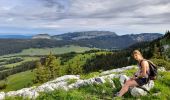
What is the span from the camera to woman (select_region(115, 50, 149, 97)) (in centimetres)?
2184

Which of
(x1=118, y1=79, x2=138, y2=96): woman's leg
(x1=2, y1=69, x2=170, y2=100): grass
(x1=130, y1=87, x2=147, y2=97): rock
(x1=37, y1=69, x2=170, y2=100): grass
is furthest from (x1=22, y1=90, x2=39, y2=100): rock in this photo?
(x1=130, y1=87, x2=147, y2=97): rock

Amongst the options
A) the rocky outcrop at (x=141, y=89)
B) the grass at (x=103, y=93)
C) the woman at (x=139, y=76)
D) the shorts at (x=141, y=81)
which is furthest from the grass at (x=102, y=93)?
the shorts at (x=141, y=81)

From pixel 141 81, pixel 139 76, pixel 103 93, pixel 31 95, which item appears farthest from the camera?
pixel 103 93

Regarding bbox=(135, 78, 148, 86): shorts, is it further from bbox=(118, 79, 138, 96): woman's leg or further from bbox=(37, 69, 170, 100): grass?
bbox=(37, 69, 170, 100): grass

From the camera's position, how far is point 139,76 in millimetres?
22344

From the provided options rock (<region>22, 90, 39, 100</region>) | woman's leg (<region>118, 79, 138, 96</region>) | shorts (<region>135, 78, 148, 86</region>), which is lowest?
rock (<region>22, 90, 39, 100</region>)

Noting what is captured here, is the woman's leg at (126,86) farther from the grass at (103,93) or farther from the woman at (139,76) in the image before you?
the grass at (103,93)

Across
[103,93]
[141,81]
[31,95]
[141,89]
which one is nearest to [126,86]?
[141,89]

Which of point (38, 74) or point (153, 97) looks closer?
point (153, 97)

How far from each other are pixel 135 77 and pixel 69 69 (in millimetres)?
121315

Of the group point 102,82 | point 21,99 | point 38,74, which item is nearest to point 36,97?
point 21,99

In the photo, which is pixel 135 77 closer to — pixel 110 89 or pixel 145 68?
pixel 145 68

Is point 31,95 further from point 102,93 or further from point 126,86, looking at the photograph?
point 126,86

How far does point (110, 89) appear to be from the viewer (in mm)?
24094
